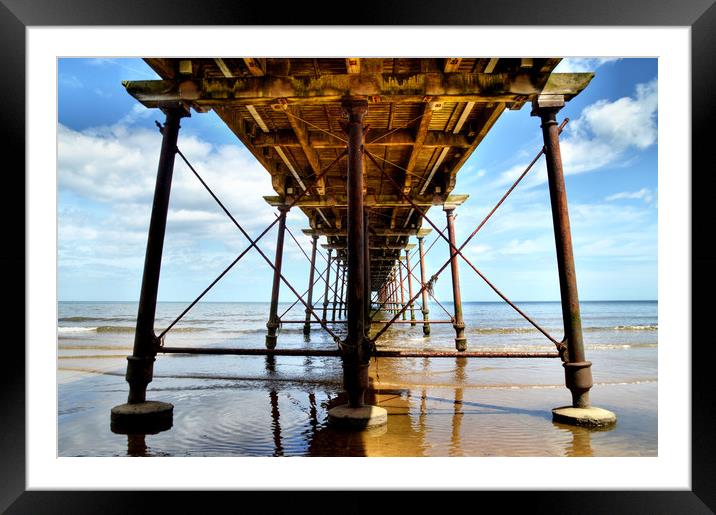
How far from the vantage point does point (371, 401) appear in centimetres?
Result: 496

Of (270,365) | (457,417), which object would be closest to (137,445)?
(457,417)

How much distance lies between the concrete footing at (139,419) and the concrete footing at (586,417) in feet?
12.3

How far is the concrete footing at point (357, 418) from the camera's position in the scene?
11.6 feet

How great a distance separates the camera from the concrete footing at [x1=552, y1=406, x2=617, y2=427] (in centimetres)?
371

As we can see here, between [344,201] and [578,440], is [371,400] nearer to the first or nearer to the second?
[578,440]

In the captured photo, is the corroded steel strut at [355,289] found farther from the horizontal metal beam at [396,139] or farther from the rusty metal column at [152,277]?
the horizontal metal beam at [396,139]

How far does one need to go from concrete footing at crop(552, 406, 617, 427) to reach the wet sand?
0.29 ft

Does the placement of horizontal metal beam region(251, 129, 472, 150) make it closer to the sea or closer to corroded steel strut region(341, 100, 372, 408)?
corroded steel strut region(341, 100, 372, 408)

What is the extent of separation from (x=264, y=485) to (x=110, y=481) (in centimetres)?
77

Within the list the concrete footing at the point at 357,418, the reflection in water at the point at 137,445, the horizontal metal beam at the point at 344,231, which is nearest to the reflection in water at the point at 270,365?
the reflection in water at the point at 137,445
